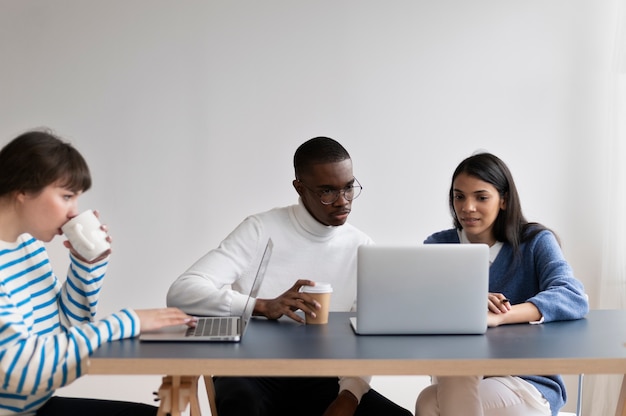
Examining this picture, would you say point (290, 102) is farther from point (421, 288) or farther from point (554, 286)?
point (421, 288)

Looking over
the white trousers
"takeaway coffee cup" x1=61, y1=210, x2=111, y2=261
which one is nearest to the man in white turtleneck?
the white trousers

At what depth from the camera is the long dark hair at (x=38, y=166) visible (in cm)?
176

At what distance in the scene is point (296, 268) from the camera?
2.51 metres

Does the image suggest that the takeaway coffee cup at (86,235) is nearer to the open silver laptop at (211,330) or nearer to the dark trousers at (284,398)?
the open silver laptop at (211,330)

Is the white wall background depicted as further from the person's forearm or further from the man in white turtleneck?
the person's forearm

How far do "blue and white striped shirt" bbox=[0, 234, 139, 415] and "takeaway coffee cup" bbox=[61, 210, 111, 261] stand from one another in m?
0.13

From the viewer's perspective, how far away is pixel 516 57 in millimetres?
3750

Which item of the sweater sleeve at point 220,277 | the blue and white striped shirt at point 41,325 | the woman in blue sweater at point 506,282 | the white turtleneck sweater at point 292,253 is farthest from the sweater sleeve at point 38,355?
the woman in blue sweater at point 506,282

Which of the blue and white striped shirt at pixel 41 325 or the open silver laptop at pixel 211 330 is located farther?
the open silver laptop at pixel 211 330

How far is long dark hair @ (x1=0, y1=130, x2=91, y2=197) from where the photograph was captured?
69.5 inches

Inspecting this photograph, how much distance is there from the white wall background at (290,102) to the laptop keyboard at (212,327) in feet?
5.97

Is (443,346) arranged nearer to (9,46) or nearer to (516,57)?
(516,57)

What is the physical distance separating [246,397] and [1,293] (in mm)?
706

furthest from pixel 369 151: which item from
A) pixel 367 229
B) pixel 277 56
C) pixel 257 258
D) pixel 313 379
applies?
pixel 313 379
